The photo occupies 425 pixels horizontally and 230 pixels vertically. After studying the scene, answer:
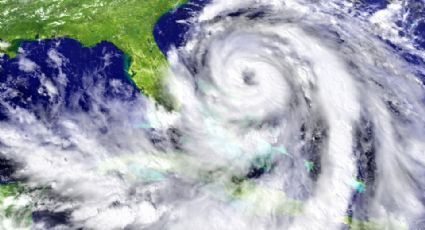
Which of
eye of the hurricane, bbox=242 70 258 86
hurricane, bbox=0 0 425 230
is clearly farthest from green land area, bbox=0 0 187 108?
eye of the hurricane, bbox=242 70 258 86

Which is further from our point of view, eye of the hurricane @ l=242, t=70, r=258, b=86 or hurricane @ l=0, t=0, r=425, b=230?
eye of the hurricane @ l=242, t=70, r=258, b=86

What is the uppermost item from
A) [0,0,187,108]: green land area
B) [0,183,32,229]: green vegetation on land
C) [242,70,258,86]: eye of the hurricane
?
[0,0,187,108]: green land area

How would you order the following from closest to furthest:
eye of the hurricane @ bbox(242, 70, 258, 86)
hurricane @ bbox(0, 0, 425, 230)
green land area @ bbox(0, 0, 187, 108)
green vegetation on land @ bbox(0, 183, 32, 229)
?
green vegetation on land @ bbox(0, 183, 32, 229) → hurricane @ bbox(0, 0, 425, 230) → eye of the hurricane @ bbox(242, 70, 258, 86) → green land area @ bbox(0, 0, 187, 108)

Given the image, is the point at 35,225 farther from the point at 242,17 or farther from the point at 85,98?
the point at 242,17

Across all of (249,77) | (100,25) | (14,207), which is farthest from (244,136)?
(100,25)

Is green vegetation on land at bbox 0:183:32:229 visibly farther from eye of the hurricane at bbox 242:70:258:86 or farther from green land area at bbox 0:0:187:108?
eye of the hurricane at bbox 242:70:258:86

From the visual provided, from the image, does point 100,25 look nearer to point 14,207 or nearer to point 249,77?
point 249,77
